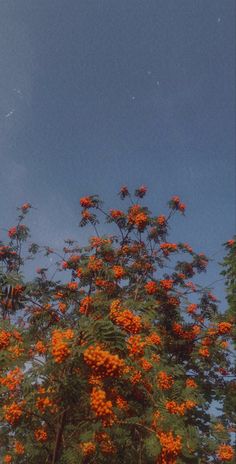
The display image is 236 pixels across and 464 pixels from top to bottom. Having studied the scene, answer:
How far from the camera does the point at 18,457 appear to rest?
297 inches

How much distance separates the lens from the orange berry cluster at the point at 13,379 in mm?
4698

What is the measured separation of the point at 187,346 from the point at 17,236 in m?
7.38

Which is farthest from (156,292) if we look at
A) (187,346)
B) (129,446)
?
(129,446)

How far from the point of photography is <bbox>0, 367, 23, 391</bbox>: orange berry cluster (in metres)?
4.70

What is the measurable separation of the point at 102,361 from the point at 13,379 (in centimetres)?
191

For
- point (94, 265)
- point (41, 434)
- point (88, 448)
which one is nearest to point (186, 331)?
point (94, 265)

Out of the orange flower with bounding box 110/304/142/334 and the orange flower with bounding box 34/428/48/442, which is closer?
the orange flower with bounding box 110/304/142/334

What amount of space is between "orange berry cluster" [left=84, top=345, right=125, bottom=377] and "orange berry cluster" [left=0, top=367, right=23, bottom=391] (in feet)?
5.24

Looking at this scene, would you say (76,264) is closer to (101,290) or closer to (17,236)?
(101,290)

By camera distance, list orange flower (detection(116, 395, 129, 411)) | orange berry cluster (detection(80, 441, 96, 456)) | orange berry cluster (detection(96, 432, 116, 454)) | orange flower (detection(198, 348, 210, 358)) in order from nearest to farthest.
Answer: orange berry cluster (detection(80, 441, 96, 456)), orange berry cluster (detection(96, 432, 116, 454)), orange flower (detection(116, 395, 129, 411)), orange flower (detection(198, 348, 210, 358))

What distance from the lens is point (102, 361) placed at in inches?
137

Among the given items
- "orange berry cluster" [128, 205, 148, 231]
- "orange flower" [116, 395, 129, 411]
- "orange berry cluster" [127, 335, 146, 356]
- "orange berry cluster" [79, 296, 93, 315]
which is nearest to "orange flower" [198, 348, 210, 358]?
"orange berry cluster" [128, 205, 148, 231]

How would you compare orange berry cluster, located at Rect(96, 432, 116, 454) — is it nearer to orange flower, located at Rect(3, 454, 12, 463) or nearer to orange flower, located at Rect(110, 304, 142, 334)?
orange flower, located at Rect(3, 454, 12, 463)

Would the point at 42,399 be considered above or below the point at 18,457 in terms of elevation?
above
